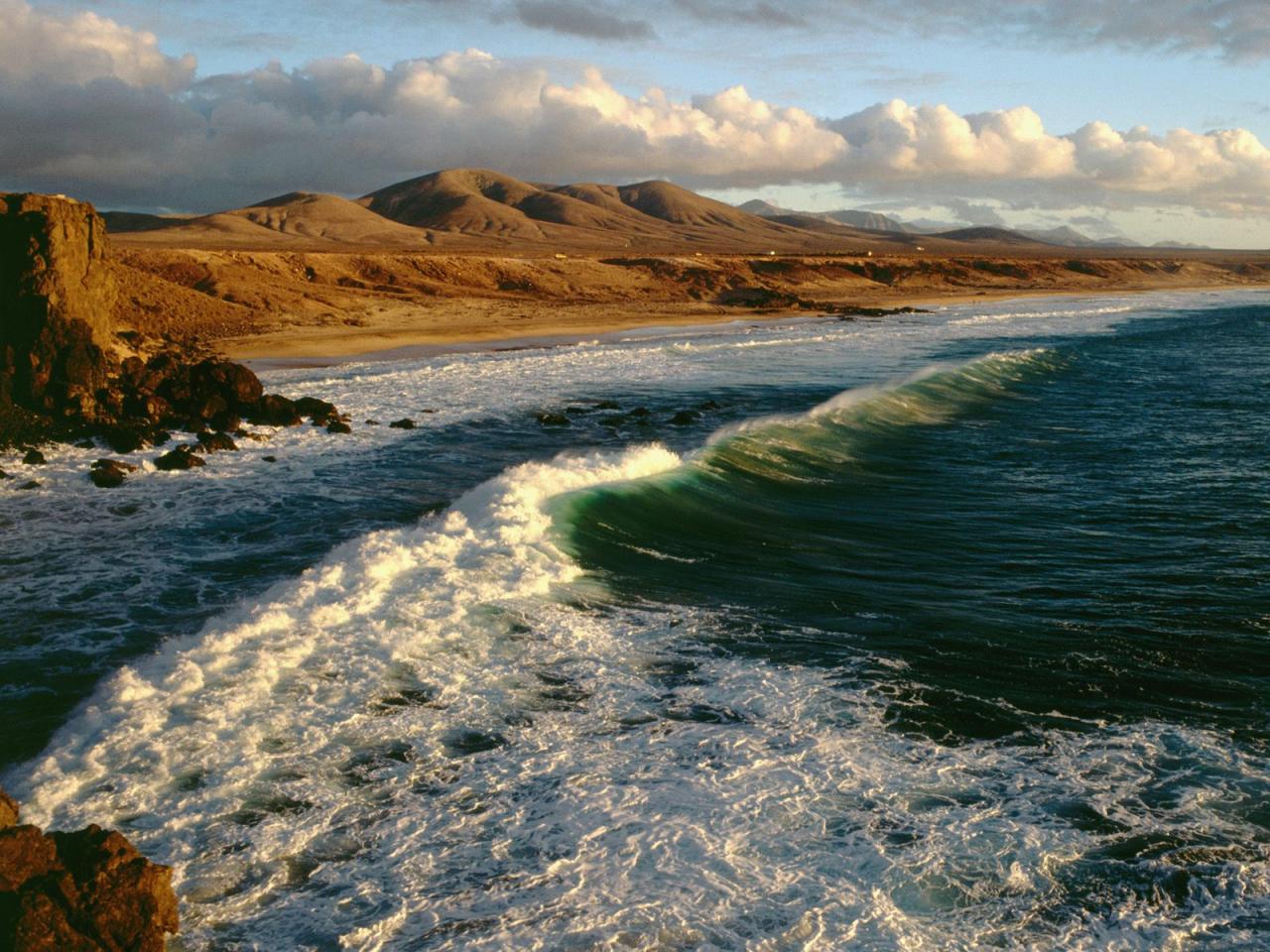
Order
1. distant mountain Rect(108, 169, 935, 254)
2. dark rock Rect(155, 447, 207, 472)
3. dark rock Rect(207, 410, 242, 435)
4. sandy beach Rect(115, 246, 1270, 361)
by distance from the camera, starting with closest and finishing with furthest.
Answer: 1. dark rock Rect(155, 447, 207, 472)
2. dark rock Rect(207, 410, 242, 435)
3. sandy beach Rect(115, 246, 1270, 361)
4. distant mountain Rect(108, 169, 935, 254)

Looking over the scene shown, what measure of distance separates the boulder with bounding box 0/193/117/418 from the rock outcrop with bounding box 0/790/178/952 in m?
16.5

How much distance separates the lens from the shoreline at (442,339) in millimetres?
34031

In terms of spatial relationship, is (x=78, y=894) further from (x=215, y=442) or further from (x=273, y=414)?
(x=273, y=414)

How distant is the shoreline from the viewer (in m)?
34.0

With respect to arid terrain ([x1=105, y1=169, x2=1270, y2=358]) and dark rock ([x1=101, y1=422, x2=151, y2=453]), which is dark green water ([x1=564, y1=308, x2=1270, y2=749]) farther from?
arid terrain ([x1=105, y1=169, x2=1270, y2=358])

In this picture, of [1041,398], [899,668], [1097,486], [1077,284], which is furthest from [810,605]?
[1077,284]

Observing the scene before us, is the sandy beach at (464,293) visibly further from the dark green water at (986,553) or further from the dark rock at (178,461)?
the dark green water at (986,553)

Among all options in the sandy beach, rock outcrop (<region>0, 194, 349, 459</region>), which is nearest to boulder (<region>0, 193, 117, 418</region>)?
rock outcrop (<region>0, 194, 349, 459</region>)

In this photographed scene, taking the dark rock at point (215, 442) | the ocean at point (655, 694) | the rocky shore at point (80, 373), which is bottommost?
the ocean at point (655, 694)

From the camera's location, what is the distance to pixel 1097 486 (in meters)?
18.3

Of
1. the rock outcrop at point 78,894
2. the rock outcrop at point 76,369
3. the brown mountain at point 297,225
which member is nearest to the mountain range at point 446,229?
the brown mountain at point 297,225

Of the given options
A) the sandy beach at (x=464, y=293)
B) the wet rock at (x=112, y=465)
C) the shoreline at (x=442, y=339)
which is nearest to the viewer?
the wet rock at (x=112, y=465)

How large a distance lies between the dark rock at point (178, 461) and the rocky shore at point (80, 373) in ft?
0.14

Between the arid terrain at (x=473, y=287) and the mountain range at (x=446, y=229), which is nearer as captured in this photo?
the arid terrain at (x=473, y=287)
